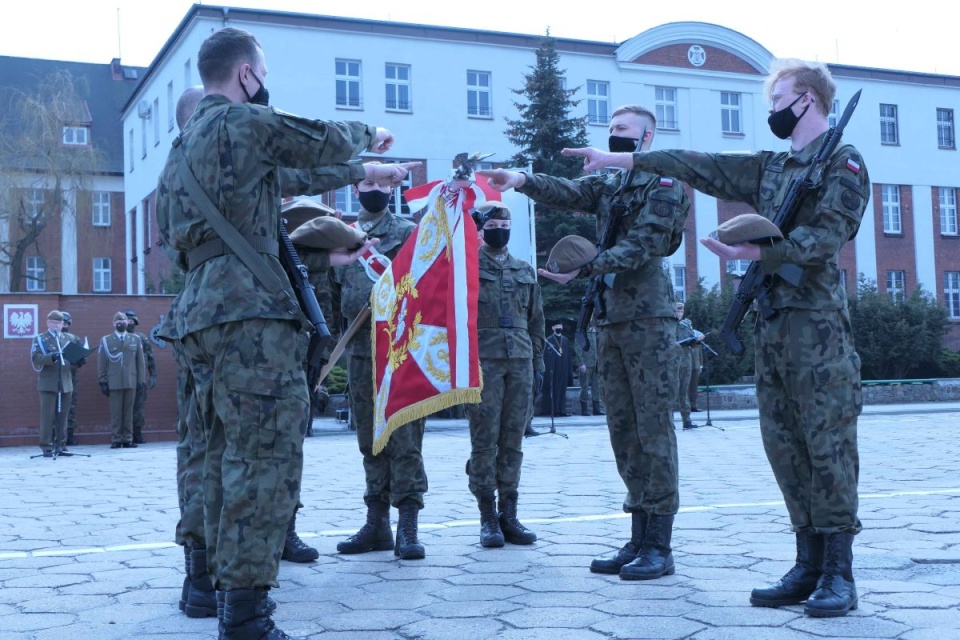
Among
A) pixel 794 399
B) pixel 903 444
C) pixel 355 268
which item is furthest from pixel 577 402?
pixel 794 399

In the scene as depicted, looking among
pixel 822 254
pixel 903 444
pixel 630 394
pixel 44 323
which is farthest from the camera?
pixel 44 323

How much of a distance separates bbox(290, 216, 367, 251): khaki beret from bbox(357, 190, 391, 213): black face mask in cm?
194

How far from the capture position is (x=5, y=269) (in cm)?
4009

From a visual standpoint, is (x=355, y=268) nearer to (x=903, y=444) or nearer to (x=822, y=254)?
(x=822, y=254)

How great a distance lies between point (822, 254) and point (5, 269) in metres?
39.9

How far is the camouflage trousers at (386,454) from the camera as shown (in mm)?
6672

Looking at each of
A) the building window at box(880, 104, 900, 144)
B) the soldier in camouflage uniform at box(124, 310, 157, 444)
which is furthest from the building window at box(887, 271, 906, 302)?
the soldier in camouflage uniform at box(124, 310, 157, 444)

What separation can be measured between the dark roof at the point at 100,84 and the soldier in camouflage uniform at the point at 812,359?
51.5 metres

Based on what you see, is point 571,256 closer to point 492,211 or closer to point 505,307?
point 505,307

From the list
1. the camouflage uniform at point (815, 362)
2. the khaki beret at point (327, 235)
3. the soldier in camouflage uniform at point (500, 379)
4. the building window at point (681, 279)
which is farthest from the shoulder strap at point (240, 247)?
the building window at point (681, 279)

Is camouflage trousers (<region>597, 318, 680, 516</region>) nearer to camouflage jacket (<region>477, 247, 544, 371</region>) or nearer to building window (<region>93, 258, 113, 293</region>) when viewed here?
camouflage jacket (<region>477, 247, 544, 371</region>)

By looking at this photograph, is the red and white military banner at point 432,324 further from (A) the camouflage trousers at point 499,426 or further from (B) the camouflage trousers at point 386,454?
(A) the camouflage trousers at point 499,426

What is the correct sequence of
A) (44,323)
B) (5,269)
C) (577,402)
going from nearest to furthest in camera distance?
1. (44,323)
2. (577,402)
3. (5,269)

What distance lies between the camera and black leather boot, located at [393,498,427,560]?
6429 mm
